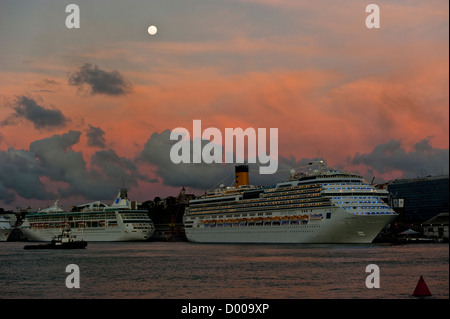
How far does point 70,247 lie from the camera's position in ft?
351

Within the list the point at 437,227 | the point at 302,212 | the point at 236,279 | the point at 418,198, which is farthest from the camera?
the point at 418,198

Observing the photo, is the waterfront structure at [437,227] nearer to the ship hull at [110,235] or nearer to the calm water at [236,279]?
the ship hull at [110,235]

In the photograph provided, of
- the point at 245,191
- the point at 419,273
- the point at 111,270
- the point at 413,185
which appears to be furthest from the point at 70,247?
the point at 413,185

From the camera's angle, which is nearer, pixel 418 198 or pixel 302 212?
pixel 302 212

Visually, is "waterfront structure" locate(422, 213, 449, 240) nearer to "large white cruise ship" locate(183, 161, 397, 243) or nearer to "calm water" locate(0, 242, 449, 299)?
"large white cruise ship" locate(183, 161, 397, 243)

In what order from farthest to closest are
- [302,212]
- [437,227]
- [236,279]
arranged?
1. [437,227]
2. [302,212]
3. [236,279]

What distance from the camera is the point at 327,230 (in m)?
91.9

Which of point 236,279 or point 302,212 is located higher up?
point 302,212

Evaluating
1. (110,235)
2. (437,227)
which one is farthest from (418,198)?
(110,235)

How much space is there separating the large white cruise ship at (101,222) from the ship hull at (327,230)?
150ft

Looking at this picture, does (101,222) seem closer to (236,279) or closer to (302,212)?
(302,212)

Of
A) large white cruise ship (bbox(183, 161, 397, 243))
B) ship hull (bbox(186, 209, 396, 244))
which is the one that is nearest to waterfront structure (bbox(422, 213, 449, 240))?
large white cruise ship (bbox(183, 161, 397, 243))

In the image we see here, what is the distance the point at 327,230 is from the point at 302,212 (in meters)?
7.67
